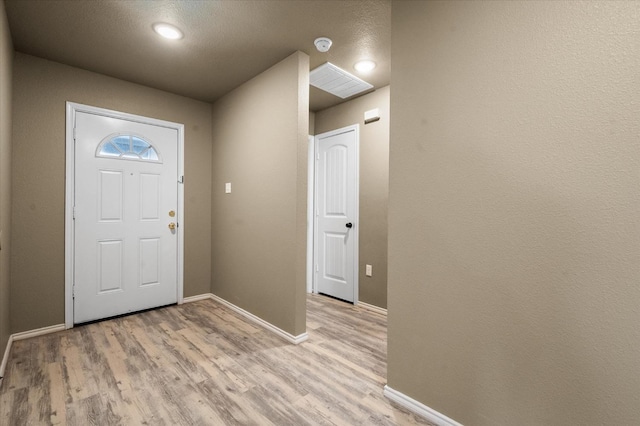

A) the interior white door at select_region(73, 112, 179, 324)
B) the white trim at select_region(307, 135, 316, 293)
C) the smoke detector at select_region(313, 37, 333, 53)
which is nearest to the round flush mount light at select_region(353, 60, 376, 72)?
the smoke detector at select_region(313, 37, 333, 53)

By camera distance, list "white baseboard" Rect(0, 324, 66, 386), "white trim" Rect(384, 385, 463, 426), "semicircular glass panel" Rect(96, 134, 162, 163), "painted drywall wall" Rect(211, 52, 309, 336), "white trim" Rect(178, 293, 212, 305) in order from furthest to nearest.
Result: 1. "white trim" Rect(178, 293, 212, 305)
2. "semicircular glass panel" Rect(96, 134, 162, 163)
3. "painted drywall wall" Rect(211, 52, 309, 336)
4. "white baseboard" Rect(0, 324, 66, 386)
5. "white trim" Rect(384, 385, 463, 426)

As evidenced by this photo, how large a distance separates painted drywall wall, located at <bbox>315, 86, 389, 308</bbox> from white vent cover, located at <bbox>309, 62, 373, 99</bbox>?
23 centimetres

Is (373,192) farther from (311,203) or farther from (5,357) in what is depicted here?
(5,357)

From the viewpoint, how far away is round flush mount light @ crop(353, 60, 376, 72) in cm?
271

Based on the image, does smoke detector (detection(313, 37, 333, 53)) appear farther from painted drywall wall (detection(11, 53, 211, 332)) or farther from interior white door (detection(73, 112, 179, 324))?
painted drywall wall (detection(11, 53, 211, 332))

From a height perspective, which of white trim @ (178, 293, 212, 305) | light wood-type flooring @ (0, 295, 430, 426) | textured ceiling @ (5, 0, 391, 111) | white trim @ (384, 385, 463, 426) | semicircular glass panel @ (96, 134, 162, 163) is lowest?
light wood-type flooring @ (0, 295, 430, 426)

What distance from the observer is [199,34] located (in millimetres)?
2299

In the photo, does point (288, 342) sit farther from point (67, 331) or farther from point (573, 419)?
point (67, 331)

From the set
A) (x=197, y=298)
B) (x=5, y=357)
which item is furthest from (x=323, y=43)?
(x=5, y=357)

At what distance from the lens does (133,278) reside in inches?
127

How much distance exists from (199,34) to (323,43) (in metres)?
0.96

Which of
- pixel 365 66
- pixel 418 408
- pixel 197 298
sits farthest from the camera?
pixel 197 298

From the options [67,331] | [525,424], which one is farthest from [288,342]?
[67,331]

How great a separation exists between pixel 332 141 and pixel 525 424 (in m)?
3.31
